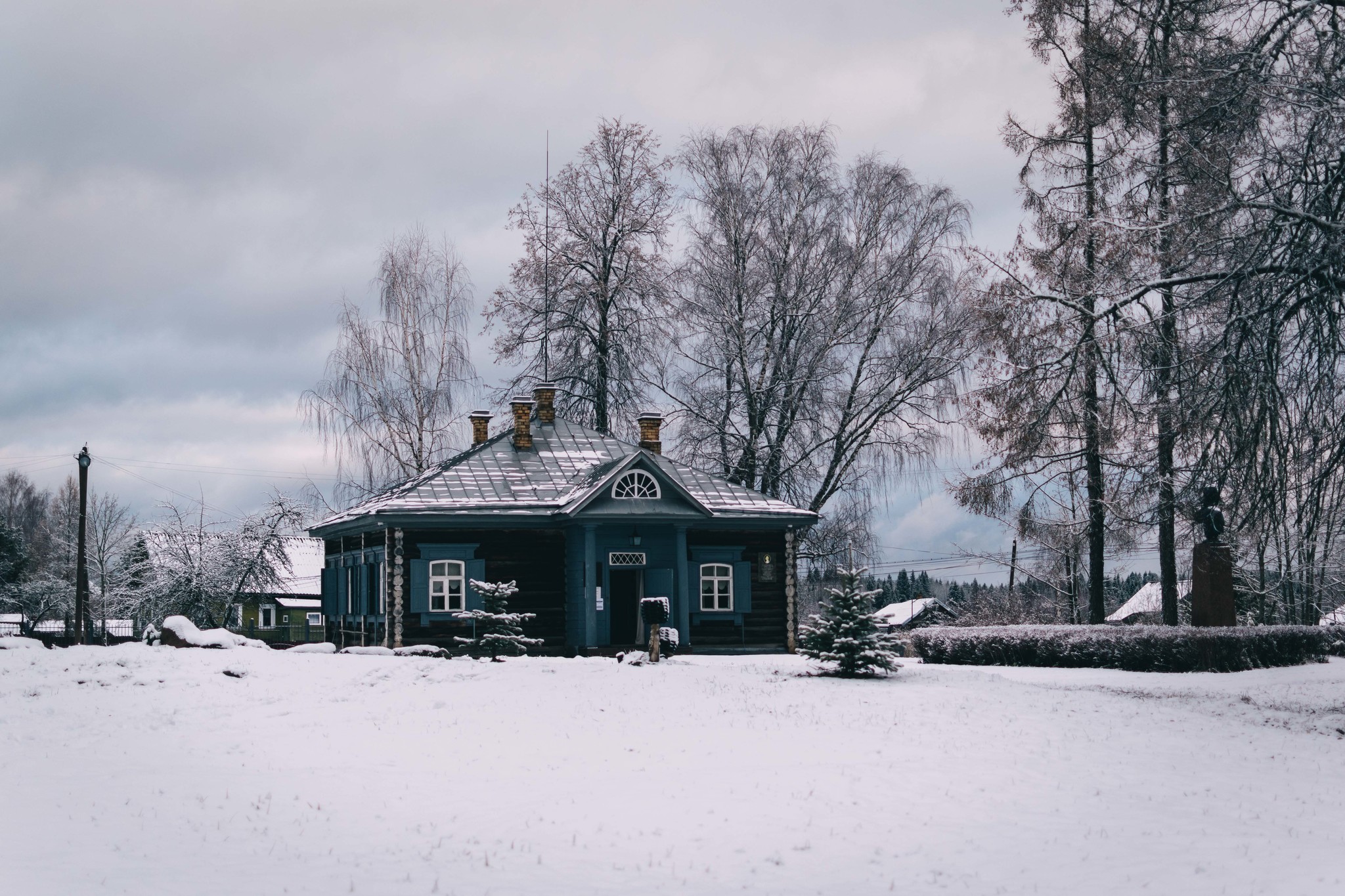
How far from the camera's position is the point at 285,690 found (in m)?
16.7

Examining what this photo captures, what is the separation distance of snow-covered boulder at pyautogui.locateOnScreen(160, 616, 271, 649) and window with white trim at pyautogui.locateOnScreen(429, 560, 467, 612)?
4485 mm

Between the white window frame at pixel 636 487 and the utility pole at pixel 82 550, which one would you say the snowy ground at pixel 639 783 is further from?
the utility pole at pixel 82 550

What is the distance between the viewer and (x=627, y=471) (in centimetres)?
2564

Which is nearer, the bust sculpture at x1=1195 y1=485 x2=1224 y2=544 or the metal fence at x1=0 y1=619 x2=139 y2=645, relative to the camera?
the bust sculpture at x1=1195 y1=485 x2=1224 y2=544

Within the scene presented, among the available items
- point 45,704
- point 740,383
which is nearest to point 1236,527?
point 45,704

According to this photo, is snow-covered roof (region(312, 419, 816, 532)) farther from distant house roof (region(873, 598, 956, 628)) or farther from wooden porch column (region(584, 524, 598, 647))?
distant house roof (region(873, 598, 956, 628))

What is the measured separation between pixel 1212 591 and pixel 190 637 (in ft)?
65.1

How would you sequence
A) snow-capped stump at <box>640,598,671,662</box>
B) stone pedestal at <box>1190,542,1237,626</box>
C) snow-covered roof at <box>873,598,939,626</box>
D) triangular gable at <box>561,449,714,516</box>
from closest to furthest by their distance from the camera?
snow-capped stump at <box>640,598,671,662</box>, stone pedestal at <box>1190,542,1237,626</box>, triangular gable at <box>561,449,714,516</box>, snow-covered roof at <box>873,598,939,626</box>

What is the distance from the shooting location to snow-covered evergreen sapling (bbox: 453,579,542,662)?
2164cm

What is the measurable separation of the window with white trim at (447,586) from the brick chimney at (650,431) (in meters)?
6.48

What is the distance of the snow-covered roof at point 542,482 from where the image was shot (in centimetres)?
2519

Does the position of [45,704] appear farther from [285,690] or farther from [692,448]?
[692,448]

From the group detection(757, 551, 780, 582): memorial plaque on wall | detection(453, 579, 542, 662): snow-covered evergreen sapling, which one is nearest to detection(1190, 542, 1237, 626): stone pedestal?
detection(757, 551, 780, 582): memorial plaque on wall

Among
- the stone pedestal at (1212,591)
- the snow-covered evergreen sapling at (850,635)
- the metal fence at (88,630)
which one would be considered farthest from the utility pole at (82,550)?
the stone pedestal at (1212,591)
